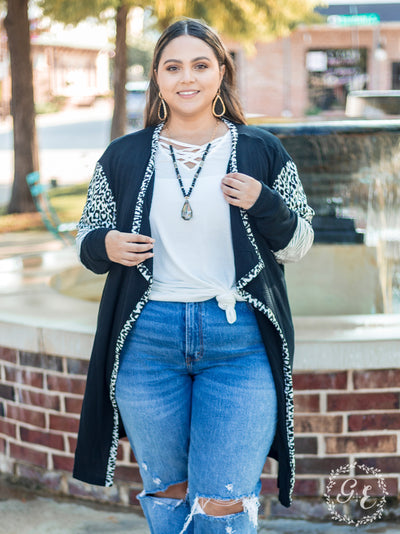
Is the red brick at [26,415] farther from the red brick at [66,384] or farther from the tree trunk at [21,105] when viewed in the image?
the tree trunk at [21,105]

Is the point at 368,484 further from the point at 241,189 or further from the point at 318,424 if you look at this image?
the point at 241,189

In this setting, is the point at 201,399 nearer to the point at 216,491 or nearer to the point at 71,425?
the point at 216,491

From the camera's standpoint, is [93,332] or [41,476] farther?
[41,476]

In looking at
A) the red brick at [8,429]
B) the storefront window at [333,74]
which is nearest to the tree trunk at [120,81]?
the red brick at [8,429]

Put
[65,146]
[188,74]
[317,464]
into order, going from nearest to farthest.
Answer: [188,74], [317,464], [65,146]

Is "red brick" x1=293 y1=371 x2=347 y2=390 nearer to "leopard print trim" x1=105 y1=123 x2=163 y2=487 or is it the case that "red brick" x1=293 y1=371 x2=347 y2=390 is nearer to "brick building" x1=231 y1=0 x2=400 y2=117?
"leopard print trim" x1=105 y1=123 x2=163 y2=487

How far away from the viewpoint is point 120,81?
48.6 ft

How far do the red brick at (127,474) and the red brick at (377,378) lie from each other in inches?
39.0

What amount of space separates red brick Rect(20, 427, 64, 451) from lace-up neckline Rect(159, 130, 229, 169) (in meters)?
1.59

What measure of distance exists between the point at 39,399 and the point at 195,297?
1.49 m

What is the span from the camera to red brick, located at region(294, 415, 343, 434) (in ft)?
10.1

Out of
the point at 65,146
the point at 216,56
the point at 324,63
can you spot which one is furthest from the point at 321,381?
the point at 324,63

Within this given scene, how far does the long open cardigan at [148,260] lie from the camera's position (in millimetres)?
2178

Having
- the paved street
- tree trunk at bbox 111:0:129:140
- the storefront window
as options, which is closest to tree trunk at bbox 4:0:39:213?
the paved street
